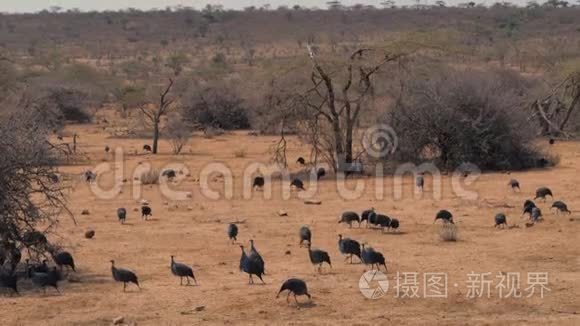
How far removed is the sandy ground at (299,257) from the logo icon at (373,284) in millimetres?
90

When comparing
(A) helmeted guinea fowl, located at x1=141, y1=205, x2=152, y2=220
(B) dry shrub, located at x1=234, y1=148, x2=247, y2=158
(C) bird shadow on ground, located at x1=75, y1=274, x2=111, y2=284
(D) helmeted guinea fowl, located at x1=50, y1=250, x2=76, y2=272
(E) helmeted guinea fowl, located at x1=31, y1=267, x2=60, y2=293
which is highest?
(B) dry shrub, located at x1=234, y1=148, x2=247, y2=158

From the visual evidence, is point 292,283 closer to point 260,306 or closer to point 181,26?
point 260,306


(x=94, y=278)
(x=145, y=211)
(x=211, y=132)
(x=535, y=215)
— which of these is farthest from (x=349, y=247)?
(x=211, y=132)

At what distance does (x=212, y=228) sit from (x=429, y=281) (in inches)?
218

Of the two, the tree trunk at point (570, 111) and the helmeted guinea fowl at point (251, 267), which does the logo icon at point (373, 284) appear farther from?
the tree trunk at point (570, 111)

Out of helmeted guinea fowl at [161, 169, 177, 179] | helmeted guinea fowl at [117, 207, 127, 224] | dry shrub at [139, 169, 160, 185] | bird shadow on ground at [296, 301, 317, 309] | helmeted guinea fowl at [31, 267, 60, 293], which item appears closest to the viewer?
bird shadow on ground at [296, 301, 317, 309]

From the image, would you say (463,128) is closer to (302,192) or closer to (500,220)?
(302,192)

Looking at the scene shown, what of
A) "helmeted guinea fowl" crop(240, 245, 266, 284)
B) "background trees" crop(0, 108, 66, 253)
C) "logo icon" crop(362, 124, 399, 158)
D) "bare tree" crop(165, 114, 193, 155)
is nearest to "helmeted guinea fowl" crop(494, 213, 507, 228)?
"helmeted guinea fowl" crop(240, 245, 266, 284)

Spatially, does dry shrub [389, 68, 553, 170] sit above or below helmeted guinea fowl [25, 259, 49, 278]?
above

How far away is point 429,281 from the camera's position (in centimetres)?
1103

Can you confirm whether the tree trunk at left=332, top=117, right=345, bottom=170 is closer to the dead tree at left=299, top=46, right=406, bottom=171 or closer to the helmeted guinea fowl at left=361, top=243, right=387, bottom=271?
the dead tree at left=299, top=46, right=406, bottom=171

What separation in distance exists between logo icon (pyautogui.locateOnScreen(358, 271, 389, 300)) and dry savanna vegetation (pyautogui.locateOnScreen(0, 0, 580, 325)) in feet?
0.33

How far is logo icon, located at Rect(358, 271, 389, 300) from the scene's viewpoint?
1048 cm

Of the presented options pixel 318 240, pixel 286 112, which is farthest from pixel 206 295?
pixel 286 112
